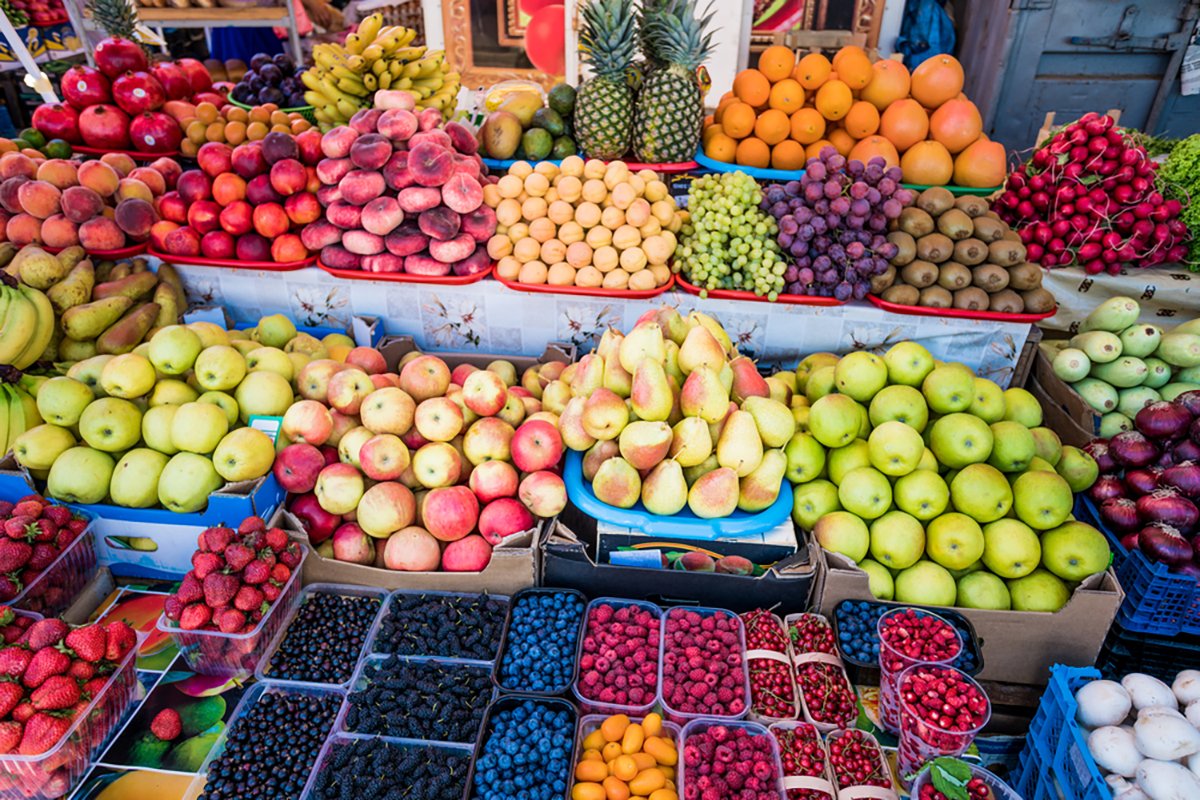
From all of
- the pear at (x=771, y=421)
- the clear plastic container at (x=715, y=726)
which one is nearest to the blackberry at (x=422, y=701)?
the clear plastic container at (x=715, y=726)

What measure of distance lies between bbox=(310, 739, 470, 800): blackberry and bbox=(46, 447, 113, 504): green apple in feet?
4.01

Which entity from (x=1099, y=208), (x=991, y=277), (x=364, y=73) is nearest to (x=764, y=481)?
(x=991, y=277)

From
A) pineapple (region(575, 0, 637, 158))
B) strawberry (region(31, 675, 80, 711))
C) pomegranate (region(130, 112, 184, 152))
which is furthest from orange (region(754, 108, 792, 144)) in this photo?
strawberry (region(31, 675, 80, 711))

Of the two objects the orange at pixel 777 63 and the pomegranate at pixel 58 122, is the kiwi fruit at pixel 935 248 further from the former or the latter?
the pomegranate at pixel 58 122

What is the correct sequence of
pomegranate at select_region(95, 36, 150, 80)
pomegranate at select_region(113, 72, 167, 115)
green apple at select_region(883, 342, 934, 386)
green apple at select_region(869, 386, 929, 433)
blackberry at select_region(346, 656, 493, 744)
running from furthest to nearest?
1. pomegranate at select_region(95, 36, 150, 80)
2. pomegranate at select_region(113, 72, 167, 115)
3. green apple at select_region(883, 342, 934, 386)
4. green apple at select_region(869, 386, 929, 433)
5. blackberry at select_region(346, 656, 493, 744)

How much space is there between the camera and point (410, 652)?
196 cm

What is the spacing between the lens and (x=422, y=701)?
1822mm

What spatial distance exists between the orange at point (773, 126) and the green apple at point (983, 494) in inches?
88.5

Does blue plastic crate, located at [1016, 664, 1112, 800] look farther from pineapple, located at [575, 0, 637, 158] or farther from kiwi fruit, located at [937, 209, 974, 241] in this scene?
pineapple, located at [575, 0, 637, 158]

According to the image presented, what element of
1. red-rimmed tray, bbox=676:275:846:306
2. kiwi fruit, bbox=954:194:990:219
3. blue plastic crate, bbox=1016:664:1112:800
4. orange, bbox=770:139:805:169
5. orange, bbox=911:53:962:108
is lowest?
blue plastic crate, bbox=1016:664:1112:800

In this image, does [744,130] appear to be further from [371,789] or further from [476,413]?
[371,789]

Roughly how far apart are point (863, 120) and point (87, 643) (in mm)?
3925

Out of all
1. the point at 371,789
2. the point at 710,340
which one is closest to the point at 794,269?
the point at 710,340

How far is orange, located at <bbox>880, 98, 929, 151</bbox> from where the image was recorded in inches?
142
